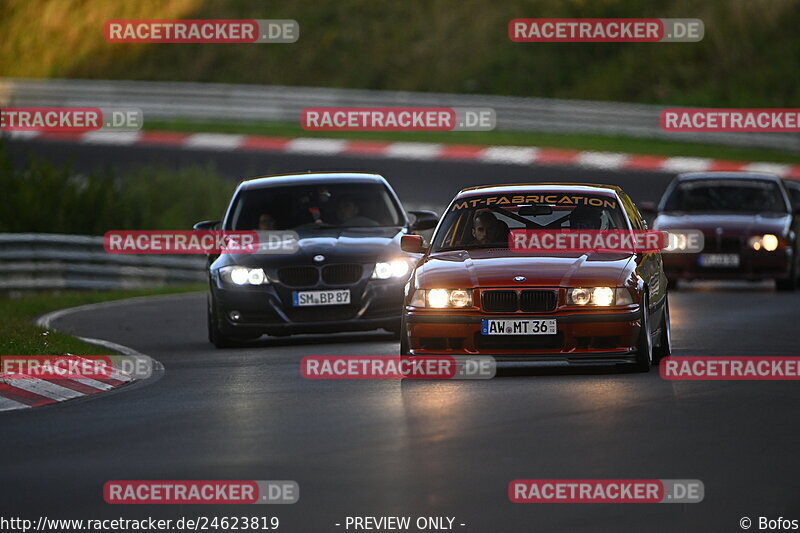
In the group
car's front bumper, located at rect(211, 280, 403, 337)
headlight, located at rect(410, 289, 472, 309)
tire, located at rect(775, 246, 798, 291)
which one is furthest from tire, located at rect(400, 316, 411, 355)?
tire, located at rect(775, 246, 798, 291)

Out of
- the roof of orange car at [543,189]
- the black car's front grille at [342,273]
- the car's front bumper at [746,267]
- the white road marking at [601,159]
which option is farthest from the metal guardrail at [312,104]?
the roof of orange car at [543,189]

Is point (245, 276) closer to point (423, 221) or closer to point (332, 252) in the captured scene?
point (332, 252)

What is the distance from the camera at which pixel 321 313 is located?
1756 centimetres

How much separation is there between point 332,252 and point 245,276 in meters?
0.81

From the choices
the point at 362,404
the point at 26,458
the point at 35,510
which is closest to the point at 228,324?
the point at 362,404

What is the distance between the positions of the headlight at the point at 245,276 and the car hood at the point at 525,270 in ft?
11.4

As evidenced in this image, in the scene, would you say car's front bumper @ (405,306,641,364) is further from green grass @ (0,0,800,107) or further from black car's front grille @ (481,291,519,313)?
green grass @ (0,0,800,107)

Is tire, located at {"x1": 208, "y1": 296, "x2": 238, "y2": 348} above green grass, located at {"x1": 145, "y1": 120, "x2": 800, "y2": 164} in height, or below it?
below

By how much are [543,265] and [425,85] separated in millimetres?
35006

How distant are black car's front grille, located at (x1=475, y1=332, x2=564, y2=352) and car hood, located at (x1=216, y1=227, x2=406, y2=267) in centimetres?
411

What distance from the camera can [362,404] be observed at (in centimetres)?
1265

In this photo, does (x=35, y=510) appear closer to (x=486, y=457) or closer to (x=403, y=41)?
(x=486, y=457)

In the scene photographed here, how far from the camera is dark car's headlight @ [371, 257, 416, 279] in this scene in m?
17.6

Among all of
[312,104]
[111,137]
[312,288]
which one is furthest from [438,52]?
[312,288]
